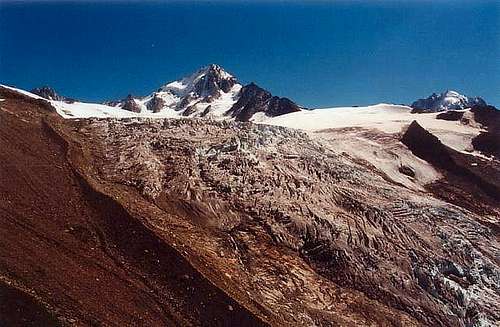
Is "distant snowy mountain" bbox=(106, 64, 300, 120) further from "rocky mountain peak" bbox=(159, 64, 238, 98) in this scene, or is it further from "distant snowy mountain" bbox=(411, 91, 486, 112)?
"distant snowy mountain" bbox=(411, 91, 486, 112)

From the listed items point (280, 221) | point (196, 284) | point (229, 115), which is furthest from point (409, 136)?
point (229, 115)

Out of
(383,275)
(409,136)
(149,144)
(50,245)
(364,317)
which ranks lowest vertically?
(50,245)

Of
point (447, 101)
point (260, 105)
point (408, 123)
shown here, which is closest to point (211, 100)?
point (260, 105)

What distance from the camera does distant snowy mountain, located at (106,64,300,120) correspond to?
12467cm

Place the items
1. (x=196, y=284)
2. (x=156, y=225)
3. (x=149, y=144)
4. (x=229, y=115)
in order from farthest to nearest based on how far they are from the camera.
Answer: (x=229, y=115) → (x=149, y=144) → (x=156, y=225) → (x=196, y=284)

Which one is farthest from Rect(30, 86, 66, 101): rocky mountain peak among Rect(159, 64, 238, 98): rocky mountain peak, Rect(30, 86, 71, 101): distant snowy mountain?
Rect(159, 64, 238, 98): rocky mountain peak

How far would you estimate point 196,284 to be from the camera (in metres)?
21.6

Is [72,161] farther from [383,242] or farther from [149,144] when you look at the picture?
[383,242]

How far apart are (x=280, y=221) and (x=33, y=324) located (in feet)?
48.4

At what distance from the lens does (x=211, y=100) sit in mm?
163625

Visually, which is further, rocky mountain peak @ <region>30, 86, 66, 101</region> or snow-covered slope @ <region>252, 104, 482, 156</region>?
rocky mountain peak @ <region>30, 86, 66, 101</region>

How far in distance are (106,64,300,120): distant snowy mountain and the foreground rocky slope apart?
82090 millimetres

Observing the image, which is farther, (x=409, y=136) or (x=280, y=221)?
(x=409, y=136)

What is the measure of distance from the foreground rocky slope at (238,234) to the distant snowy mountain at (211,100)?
8209 cm
